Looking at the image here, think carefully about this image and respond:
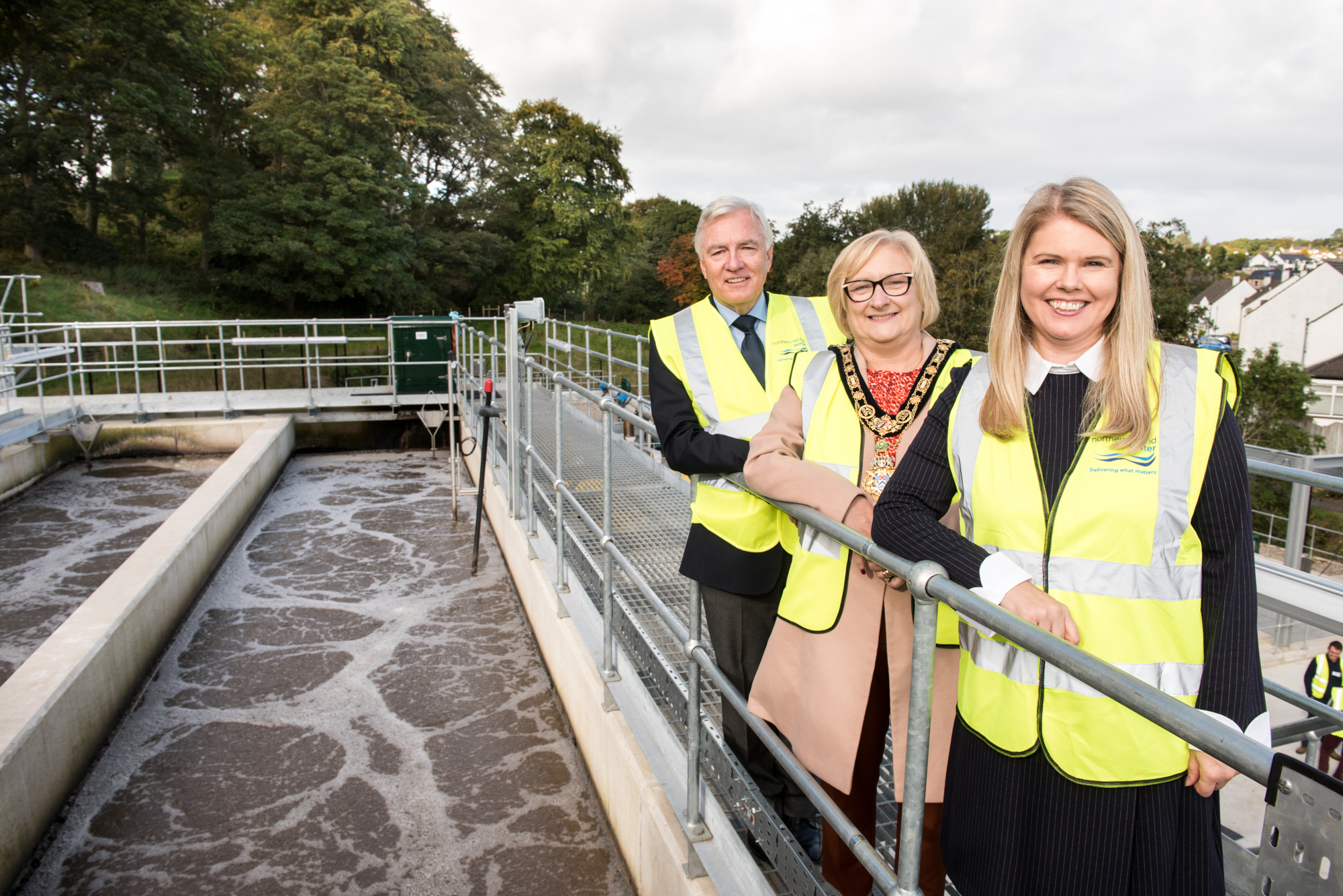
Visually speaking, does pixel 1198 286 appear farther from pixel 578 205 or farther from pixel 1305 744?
pixel 1305 744

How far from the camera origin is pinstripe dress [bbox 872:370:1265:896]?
108cm

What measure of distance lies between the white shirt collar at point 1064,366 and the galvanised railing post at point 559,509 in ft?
8.45

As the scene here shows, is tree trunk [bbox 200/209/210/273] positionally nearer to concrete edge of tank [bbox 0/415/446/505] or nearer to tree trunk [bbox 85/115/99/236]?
tree trunk [bbox 85/115/99/236]

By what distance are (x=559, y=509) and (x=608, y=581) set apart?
1112 mm

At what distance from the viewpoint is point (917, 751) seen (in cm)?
106

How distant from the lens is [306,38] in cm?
2242

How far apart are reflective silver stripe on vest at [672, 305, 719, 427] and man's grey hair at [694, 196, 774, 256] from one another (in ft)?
0.67

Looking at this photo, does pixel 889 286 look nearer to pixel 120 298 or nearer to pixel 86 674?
pixel 86 674

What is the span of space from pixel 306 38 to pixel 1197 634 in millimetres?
26479

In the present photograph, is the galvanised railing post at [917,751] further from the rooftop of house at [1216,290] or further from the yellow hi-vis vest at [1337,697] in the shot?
the rooftop of house at [1216,290]

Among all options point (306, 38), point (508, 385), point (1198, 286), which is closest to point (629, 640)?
point (508, 385)

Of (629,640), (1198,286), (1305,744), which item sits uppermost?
(1198,286)

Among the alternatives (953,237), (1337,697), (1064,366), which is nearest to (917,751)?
(1064,366)

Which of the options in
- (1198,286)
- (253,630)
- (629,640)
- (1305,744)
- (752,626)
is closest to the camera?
(752,626)
